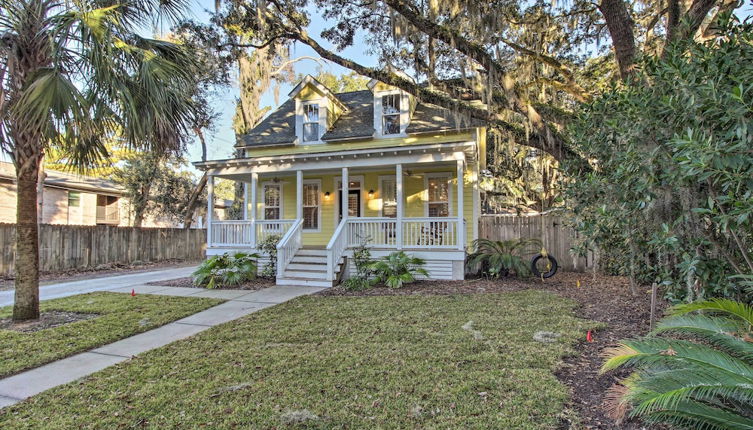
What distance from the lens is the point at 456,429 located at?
8.24 ft

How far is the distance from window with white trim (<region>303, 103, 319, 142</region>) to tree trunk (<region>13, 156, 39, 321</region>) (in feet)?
27.4

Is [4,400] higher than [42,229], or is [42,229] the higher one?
[42,229]

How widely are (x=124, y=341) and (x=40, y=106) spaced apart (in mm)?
2996

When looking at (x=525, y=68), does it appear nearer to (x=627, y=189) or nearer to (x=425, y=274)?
(x=425, y=274)

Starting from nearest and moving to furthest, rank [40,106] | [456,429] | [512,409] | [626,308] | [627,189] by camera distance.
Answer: [456,429]
[512,409]
[627,189]
[40,106]
[626,308]

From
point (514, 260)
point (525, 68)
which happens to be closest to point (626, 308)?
point (514, 260)

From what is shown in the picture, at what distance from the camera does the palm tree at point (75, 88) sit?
4.66 metres

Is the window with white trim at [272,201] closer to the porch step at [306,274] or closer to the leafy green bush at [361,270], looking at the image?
the porch step at [306,274]

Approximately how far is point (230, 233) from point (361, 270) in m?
4.44

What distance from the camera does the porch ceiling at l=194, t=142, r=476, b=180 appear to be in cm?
955

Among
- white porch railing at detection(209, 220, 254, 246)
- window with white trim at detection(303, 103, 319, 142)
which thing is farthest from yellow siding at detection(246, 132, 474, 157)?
white porch railing at detection(209, 220, 254, 246)

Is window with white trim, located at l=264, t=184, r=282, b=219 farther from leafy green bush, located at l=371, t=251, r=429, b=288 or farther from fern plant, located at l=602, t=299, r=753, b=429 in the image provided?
fern plant, located at l=602, t=299, r=753, b=429

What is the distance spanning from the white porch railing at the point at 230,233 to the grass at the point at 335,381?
5963 mm

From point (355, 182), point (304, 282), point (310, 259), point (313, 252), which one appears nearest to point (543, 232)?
point (355, 182)
